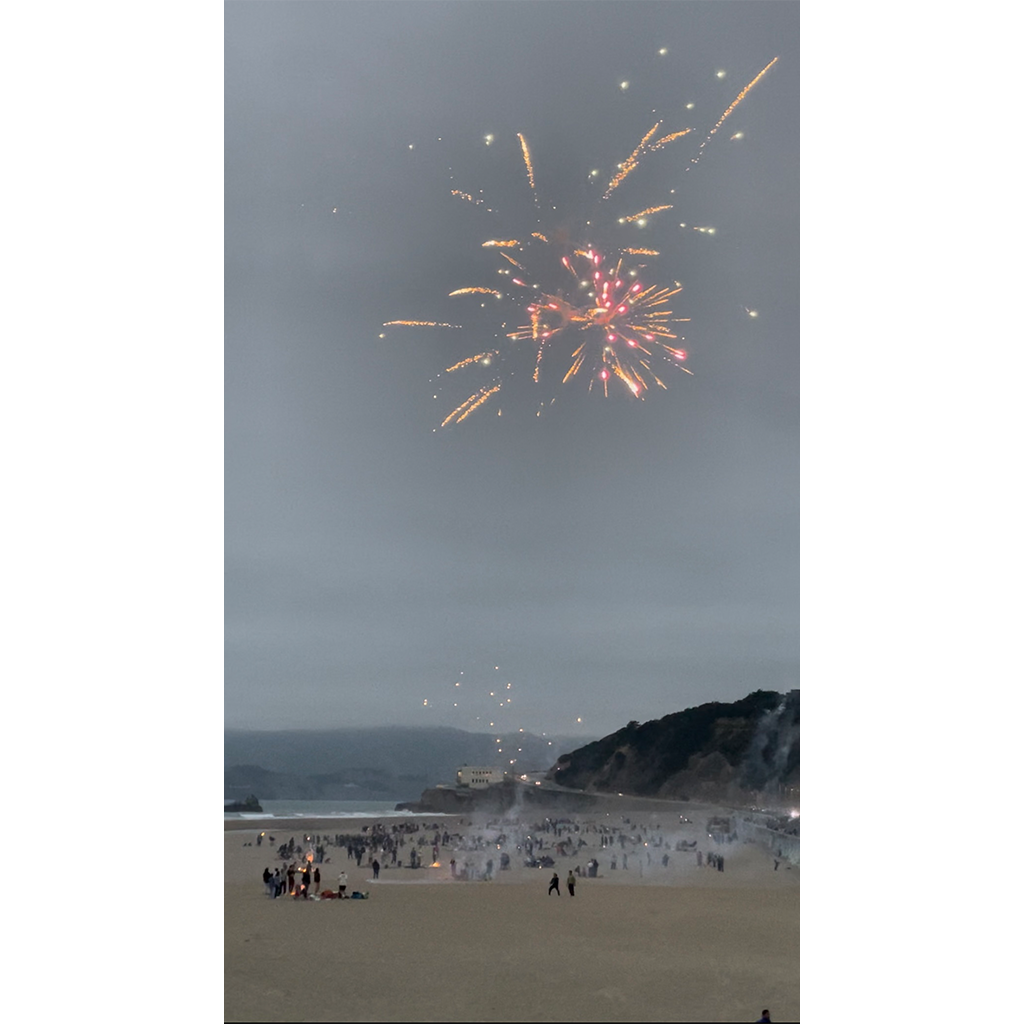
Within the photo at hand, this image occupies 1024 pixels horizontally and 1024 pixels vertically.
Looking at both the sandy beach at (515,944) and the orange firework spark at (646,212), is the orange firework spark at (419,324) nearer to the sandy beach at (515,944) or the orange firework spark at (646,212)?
the orange firework spark at (646,212)

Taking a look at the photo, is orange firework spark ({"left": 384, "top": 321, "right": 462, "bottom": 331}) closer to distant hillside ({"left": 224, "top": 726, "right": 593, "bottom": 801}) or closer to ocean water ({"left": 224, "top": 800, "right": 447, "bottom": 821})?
distant hillside ({"left": 224, "top": 726, "right": 593, "bottom": 801})

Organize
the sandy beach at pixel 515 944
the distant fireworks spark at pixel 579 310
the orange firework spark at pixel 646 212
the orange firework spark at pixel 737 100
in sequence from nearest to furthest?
1. the sandy beach at pixel 515 944
2. the orange firework spark at pixel 737 100
3. the orange firework spark at pixel 646 212
4. the distant fireworks spark at pixel 579 310

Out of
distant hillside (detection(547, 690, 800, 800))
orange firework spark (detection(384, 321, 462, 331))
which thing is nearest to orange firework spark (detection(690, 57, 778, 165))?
orange firework spark (detection(384, 321, 462, 331))

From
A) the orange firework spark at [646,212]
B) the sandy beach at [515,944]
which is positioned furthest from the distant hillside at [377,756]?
the orange firework spark at [646,212]

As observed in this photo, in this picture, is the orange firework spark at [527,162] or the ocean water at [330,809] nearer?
the orange firework spark at [527,162]
